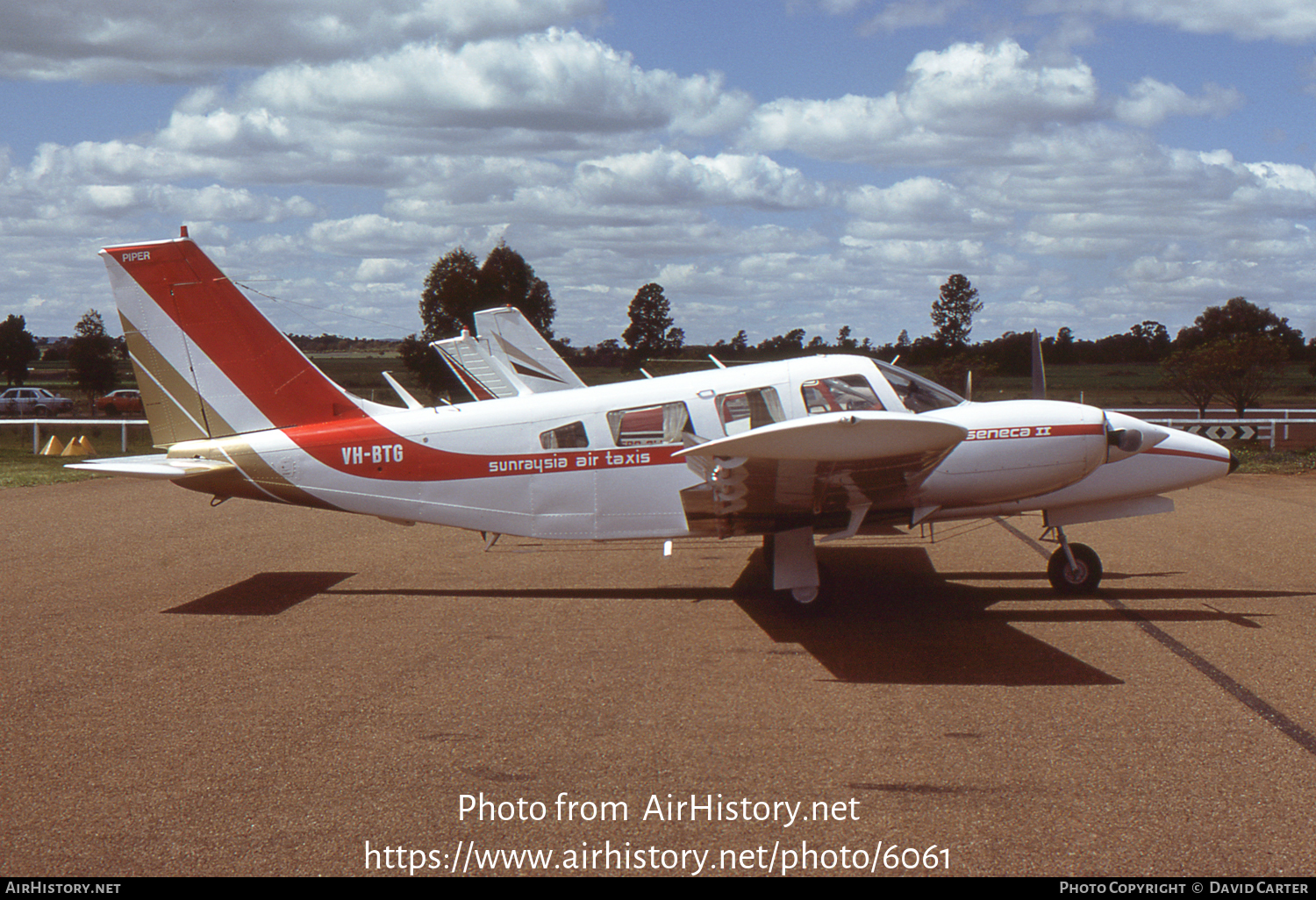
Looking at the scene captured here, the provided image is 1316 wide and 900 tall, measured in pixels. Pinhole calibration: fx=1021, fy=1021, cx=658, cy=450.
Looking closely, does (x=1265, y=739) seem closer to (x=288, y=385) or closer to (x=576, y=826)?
(x=576, y=826)

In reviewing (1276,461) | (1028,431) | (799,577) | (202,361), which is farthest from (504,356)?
(1276,461)

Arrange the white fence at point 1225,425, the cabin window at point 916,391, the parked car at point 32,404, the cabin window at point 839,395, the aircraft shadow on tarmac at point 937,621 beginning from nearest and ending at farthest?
the aircraft shadow on tarmac at point 937,621
the cabin window at point 839,395
the cabin window at point 916,391
the white fence at point 1225,425
the parked car at point 32,404

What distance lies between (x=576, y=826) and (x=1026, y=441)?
5.81 m

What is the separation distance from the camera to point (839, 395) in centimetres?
891

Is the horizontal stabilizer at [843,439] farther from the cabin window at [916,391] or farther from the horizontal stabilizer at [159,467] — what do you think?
the horizontal stabilizer at [159,467]

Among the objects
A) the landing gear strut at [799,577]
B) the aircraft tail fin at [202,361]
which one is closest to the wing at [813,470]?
the landing gear strut at [799,577]

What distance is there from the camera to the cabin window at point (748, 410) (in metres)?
8.93

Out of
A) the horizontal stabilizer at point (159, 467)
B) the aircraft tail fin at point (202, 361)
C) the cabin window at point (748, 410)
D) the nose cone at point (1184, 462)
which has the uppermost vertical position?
the aircraft tail fin at point (202, 361)

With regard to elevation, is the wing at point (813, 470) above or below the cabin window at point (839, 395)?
below

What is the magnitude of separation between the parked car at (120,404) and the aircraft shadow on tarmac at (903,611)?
4310 cm

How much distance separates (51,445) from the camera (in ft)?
86.7

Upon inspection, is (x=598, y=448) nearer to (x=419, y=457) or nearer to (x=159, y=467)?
(x=419, y=457)

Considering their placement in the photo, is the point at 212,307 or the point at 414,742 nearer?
the point at 414,742
